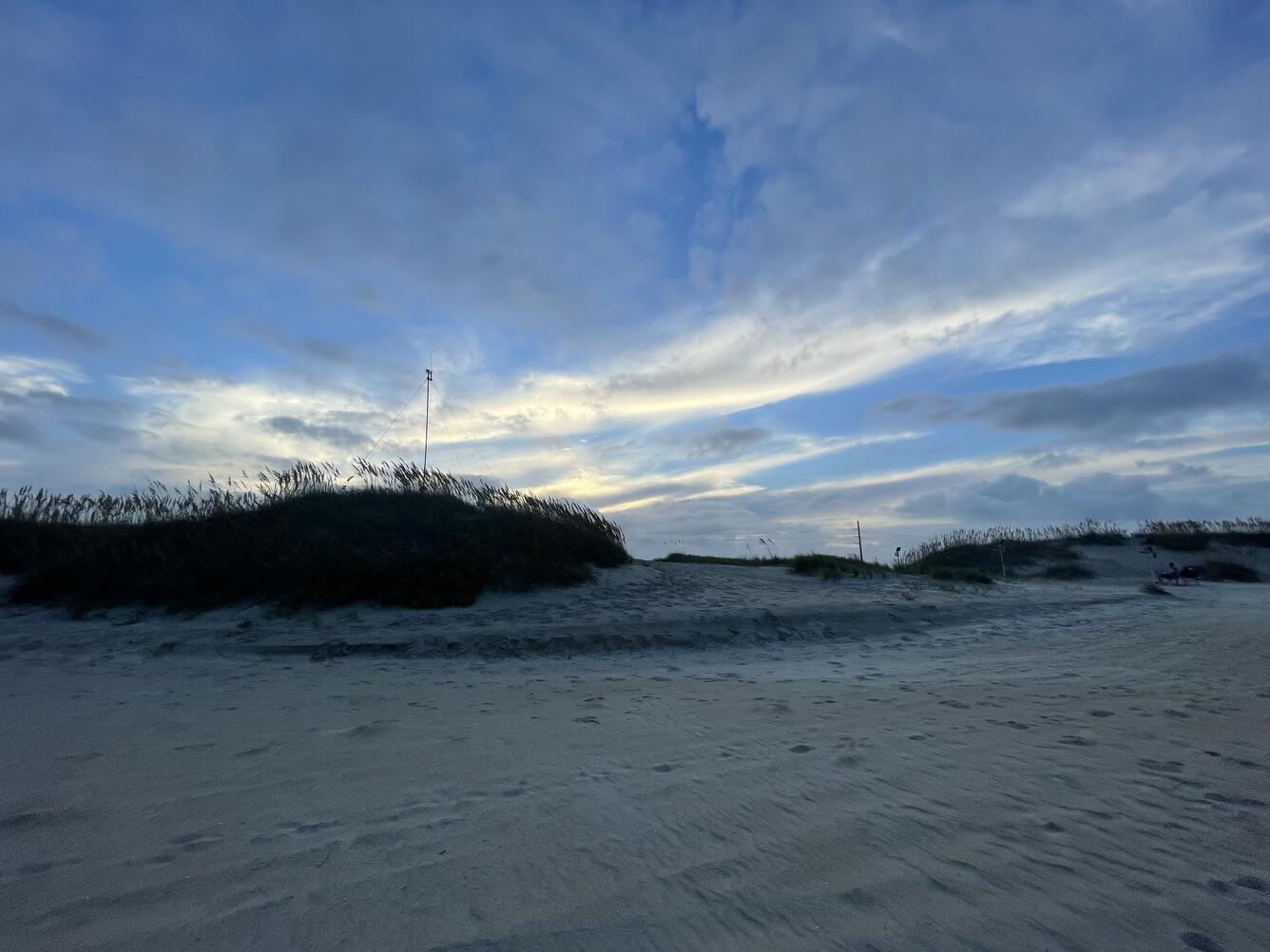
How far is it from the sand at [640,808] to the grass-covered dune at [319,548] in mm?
3740

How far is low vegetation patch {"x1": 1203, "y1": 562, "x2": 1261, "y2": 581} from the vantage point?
2153 centimetres

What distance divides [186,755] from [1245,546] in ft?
105

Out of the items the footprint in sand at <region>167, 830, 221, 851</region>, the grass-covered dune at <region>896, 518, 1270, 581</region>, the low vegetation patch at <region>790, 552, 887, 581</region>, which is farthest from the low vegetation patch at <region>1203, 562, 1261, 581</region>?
the footprint in sand at <region>167, 830, 221, 851</region>

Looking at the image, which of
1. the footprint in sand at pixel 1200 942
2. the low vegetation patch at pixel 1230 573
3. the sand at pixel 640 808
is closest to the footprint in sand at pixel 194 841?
the sand at pixel 640 808

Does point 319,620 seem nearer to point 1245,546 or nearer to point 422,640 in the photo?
point 422,640

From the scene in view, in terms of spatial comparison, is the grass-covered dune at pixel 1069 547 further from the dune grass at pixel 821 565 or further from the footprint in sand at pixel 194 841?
the footprint in sand at pixel 194 841

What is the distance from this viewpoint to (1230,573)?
21.8 metres

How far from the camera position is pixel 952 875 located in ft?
8.04

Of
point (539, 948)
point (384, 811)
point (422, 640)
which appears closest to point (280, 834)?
point (384, 811)

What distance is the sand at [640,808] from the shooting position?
7.15 ft

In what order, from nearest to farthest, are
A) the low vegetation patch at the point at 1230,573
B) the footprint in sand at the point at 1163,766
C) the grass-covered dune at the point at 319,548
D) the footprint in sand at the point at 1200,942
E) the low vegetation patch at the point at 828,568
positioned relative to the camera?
1. the footprint in sand at the point at 1200,942
2. the footprint in sand at the point at 1163,766
3. the grass-covered dune at the point at 319,548
4. the low vegetation patch at the point at 828,568
5. the low vegetation patch at the point at 1230,573

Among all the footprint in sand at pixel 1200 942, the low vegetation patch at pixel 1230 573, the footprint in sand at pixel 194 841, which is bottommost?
the footprint in sand at pixel 1200 942

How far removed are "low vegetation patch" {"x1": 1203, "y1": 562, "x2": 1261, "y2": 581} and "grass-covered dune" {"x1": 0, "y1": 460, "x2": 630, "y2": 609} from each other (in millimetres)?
20305

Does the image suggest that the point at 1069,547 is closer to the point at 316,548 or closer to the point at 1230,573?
the point at 1230,573
